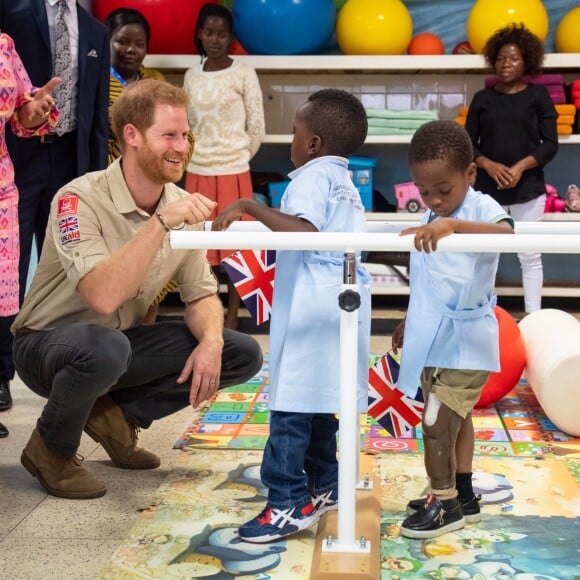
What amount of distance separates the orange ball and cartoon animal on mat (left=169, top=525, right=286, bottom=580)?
351 cm

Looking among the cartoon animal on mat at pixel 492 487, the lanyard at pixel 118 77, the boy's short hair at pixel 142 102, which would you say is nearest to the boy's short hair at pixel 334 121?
the boy's short hair at pixel 142 102

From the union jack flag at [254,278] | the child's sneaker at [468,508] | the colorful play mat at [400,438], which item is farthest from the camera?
the colorful play mat at [400,438]

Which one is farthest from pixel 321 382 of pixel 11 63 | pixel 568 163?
pixel 568 163

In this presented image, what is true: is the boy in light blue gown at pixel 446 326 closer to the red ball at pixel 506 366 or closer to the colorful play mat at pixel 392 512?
the colorful play mat at pixel 392 512

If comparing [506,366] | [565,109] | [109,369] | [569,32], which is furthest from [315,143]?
[569,32]

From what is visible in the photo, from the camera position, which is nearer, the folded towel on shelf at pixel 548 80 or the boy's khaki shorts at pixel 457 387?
the boy's khaki shorts at pixel 457 387

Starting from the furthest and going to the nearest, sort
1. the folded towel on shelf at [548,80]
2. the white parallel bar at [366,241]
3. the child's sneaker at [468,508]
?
the folded towel on shelf at [548,80]
the child's sneaker at [468,508]
the white parallel bar at [366,241]

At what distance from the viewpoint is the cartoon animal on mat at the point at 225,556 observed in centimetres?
190

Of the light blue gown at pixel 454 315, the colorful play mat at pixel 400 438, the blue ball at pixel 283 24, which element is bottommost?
the colorful play mat at pixel 400 438

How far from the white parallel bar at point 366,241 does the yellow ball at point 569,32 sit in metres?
3.47

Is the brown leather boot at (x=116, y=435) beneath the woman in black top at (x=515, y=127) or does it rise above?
beneath

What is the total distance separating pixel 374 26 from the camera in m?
4.86

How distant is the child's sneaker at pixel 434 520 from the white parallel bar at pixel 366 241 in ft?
2.07

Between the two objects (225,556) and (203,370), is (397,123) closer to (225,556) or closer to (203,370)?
(203,370)
